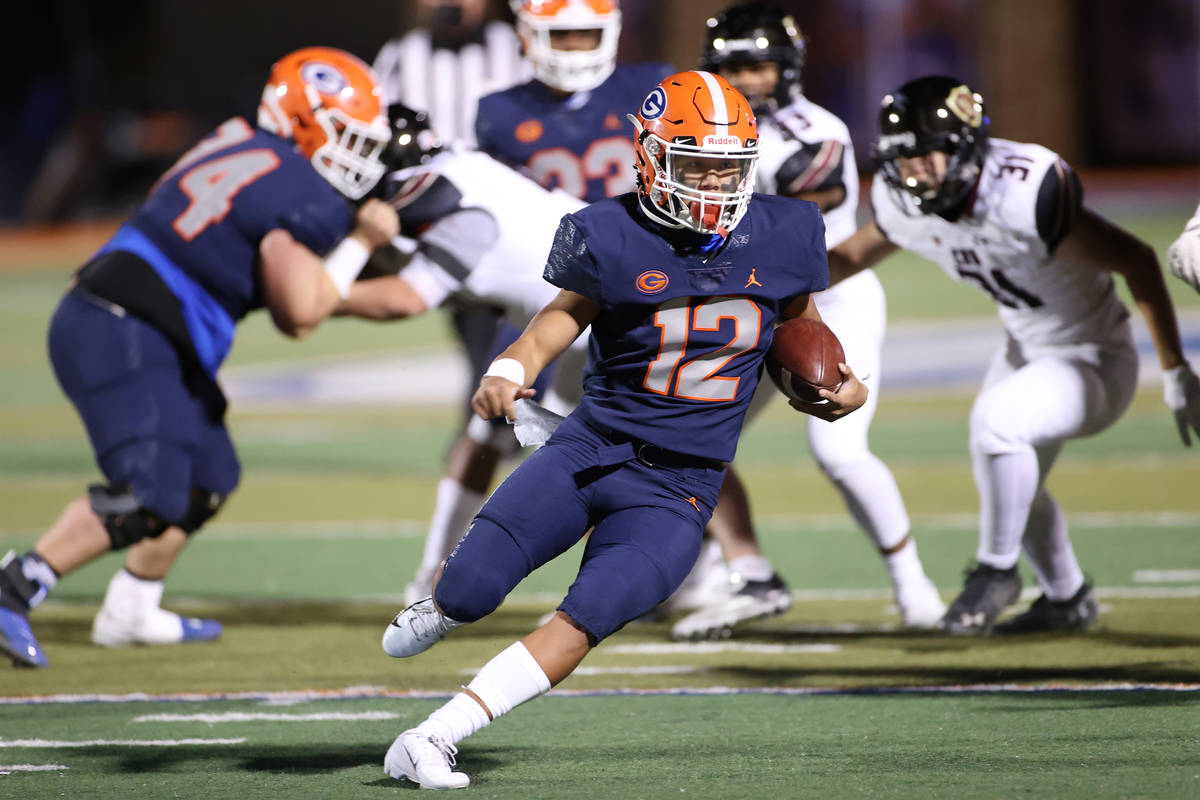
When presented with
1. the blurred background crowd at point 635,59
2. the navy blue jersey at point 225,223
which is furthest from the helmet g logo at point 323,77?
the blurred background crowd at point 635,59

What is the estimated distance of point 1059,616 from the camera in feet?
15.0

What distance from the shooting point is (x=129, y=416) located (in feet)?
14.4

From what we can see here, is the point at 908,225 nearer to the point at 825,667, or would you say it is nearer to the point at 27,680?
the point at 825,667

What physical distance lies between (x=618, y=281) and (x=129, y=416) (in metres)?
1.67

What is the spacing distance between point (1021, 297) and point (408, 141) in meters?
1.70

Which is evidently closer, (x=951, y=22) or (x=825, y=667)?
(x=825, y=667)

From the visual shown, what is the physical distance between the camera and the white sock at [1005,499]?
4363 mm

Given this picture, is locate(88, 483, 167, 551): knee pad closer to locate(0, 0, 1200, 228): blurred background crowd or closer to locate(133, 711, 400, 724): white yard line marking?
locate(133, 711, 400, 724): white yard line marking

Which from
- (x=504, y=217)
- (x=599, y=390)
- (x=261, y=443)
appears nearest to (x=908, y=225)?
(x=504, y=217)

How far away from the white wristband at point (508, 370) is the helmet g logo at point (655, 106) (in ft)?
1.91

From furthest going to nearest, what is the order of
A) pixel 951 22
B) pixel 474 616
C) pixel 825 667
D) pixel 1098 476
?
pixel 951 22 < pixel 1098 476 < pixel 825 667 < pixel 474 616

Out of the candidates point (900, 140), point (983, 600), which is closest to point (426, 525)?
point (983, 600)

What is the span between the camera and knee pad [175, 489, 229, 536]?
4.52 meters

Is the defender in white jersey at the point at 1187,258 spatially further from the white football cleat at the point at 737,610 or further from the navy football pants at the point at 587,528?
the white football cleat at the point at 737,610
